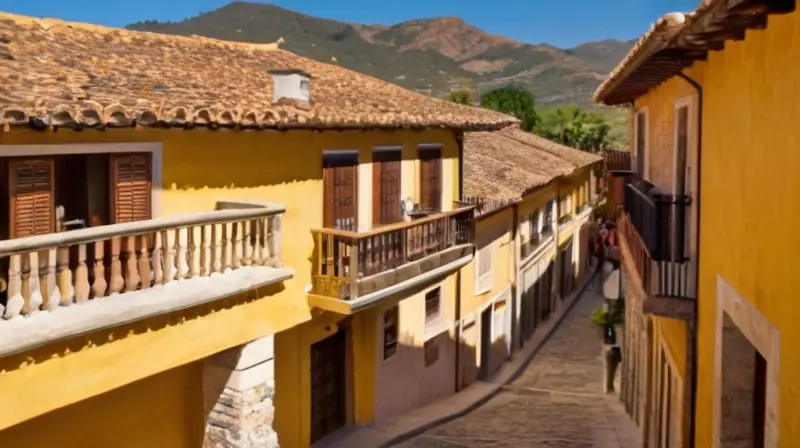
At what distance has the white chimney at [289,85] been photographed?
11.2 meters

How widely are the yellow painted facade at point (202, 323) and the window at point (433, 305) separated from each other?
3880 mm

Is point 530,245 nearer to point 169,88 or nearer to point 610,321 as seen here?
point 610,321

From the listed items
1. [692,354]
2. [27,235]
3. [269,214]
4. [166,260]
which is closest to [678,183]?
[692,354]

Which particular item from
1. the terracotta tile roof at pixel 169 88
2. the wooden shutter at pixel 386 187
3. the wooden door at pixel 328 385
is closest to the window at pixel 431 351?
the wooden door at pixel 328 385

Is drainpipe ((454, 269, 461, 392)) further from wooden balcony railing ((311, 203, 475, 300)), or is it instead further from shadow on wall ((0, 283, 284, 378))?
shadow on wall ((0, 283, 284, 378))

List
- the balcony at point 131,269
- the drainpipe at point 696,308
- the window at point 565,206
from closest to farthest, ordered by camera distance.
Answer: the balcony at point 131,269, the drainpipe at point 696,308, the window at point 565,206

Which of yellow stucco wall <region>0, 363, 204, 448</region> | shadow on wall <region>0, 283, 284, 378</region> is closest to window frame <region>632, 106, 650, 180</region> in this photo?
shadow on wall <region>0, 283, 284, 378</region>

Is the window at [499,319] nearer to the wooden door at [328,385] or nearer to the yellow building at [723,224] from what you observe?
the wooden door at [328,385]

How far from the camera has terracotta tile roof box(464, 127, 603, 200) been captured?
2002 centimetres

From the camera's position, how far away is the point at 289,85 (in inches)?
443

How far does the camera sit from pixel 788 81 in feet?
17.6

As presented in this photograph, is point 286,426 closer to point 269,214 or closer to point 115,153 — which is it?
point 269,214

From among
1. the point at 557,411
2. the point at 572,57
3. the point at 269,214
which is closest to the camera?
the point at 269,214

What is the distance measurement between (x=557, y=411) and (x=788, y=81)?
13.9 metres
